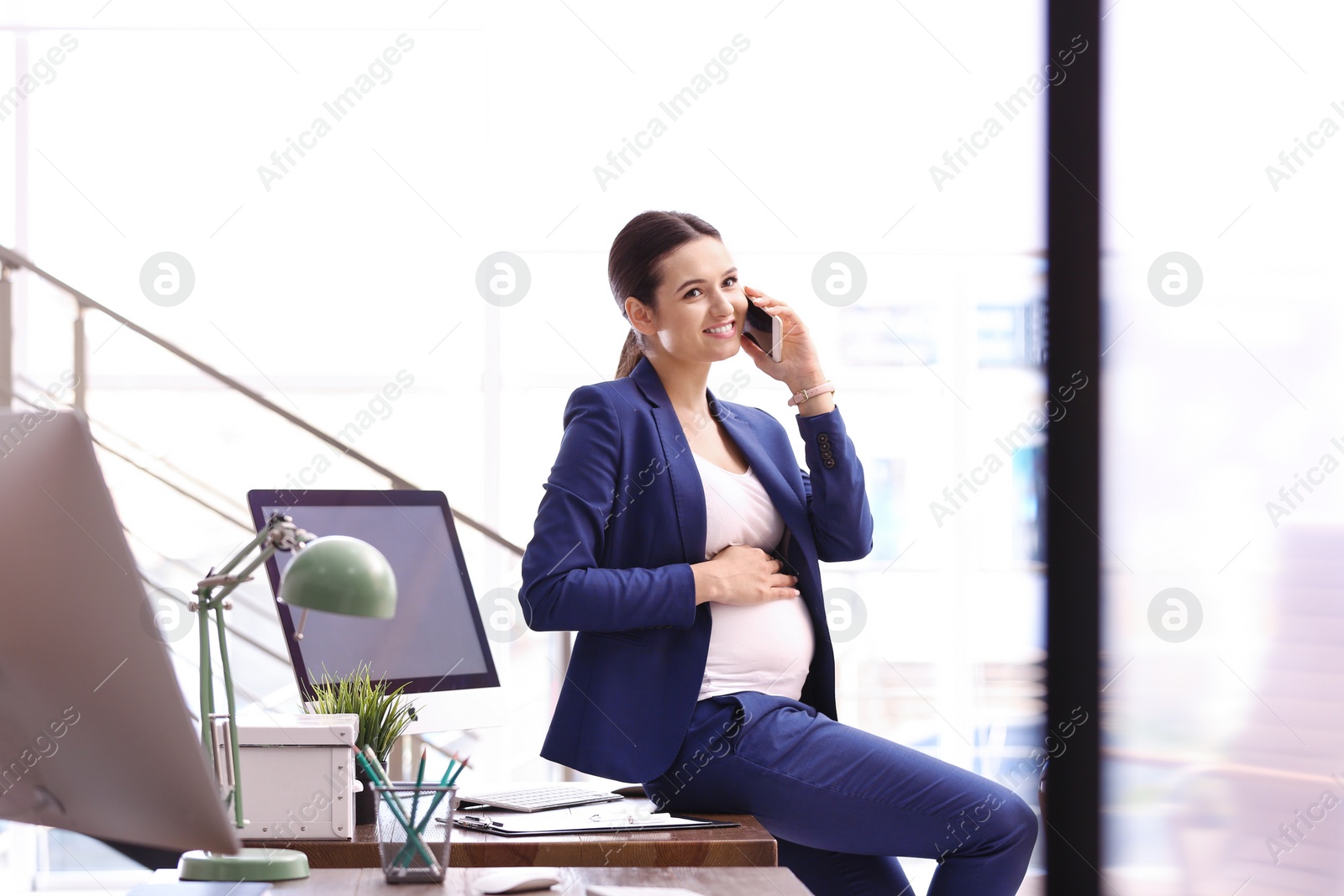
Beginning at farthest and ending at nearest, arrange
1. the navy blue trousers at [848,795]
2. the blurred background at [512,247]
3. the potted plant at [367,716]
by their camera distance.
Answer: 1. the blurred background at [512,247]
2. the navy blue trousers at [848,795]
3. the potted plant at [367,716]

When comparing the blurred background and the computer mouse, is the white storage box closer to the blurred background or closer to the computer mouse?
the computer mouse

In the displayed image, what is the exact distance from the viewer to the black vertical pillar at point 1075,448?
221 centimetres

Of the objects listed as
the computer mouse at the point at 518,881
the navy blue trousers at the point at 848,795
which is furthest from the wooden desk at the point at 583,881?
the navy blue trousers at the point at 848,795

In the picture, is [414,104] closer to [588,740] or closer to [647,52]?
[647,52]

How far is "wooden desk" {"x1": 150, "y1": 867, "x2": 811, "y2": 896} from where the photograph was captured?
3.17 feet

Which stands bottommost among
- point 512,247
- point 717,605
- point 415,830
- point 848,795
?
point 848,795

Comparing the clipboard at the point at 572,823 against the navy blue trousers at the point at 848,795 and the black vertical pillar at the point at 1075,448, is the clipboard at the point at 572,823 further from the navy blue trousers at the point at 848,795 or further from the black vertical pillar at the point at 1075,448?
the black vertical pillar at the point at 1075,448

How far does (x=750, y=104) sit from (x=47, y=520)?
4.40 metres

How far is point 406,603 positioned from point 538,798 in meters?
0.53

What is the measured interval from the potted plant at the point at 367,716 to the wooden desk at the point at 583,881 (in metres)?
0.19

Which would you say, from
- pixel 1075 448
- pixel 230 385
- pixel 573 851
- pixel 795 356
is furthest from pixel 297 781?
pixel 230 385

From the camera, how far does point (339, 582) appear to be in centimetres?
86

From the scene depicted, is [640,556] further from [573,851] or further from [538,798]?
[573,851]

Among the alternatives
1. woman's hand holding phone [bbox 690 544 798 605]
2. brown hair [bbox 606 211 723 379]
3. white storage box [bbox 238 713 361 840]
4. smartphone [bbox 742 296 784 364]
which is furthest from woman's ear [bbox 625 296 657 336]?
white storage box [bbox 238 713 361 840]
